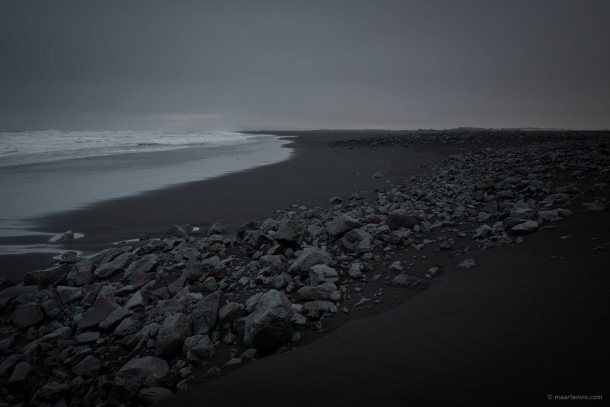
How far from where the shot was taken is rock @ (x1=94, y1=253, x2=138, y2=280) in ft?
14.9

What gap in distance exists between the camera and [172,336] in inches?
109

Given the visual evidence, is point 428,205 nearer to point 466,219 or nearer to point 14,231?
point 466,219

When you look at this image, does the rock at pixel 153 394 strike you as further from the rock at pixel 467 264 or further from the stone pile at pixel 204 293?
the rock at pixel 467 264

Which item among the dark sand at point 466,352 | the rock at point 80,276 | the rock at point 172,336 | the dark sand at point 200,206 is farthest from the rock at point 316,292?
the dark sand at point 200,206

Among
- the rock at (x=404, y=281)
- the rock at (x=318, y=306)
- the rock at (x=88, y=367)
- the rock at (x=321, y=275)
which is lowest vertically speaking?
the rock at (x=88, y=367)

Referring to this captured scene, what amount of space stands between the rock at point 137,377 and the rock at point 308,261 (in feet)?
5.60

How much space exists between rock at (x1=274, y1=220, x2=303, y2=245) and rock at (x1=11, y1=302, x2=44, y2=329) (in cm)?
295

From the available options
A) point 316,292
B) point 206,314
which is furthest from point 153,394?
point 316,292

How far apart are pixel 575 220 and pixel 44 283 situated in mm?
7157

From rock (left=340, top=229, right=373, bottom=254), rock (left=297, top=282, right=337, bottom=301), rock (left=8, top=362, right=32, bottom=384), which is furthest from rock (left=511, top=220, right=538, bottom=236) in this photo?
rock (left=8, top=362, right=32, bottom=384)

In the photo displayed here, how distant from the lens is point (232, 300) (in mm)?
3535

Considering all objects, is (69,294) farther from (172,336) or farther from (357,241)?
(357,241)

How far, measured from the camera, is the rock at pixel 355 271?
367 centimetres

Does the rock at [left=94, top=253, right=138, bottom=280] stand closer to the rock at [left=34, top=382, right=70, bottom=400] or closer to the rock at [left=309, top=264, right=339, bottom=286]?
the rock at [left=34, top=382, right=70, bottom=400]
